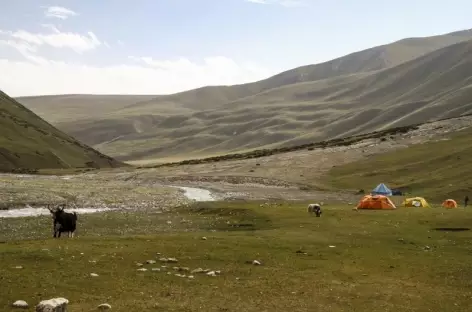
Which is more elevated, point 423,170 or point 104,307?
point 104,307

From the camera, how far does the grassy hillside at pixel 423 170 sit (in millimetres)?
81625

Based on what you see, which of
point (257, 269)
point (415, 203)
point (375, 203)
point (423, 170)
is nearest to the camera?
point (257, 269)

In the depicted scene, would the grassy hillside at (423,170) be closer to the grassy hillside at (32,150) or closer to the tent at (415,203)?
the tent at (415,203)

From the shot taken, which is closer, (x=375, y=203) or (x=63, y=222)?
(x=63, y=222)

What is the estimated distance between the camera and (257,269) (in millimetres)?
26172

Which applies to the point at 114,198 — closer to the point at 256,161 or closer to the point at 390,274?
the point at 390,274

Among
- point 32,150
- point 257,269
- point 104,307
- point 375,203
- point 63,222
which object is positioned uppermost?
point 32,150

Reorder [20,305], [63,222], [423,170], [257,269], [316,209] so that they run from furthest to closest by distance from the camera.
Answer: [423,170]
[316,209]
[63,222]
[257,269]
[20,305]

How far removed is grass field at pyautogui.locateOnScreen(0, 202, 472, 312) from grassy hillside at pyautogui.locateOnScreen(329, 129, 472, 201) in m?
39.4

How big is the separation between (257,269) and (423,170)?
Result: 269 ft

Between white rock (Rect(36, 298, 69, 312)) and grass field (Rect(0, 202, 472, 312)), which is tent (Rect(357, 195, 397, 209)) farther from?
white rock (Rect(36, 298, 69, 312))

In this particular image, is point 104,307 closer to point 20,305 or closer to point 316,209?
point 20,305

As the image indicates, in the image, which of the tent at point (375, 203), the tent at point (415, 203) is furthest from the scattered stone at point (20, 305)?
the tent at point (415, 203)

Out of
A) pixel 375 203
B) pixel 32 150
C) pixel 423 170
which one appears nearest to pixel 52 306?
pixel 375 203
